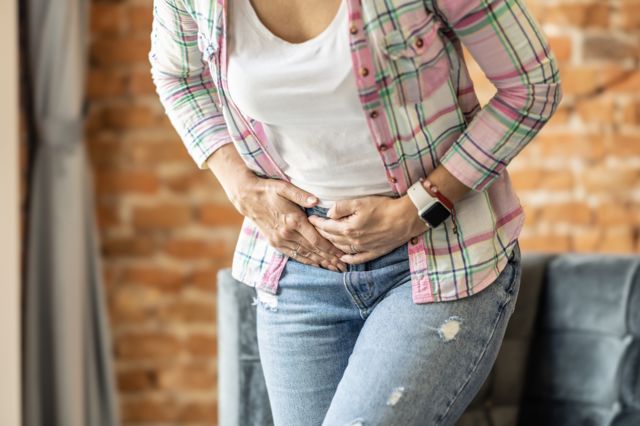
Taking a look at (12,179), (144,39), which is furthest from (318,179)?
(144,39)

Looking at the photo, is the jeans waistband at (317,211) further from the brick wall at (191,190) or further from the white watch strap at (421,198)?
the brick wall at (191,190)

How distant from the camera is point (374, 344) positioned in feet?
3.72

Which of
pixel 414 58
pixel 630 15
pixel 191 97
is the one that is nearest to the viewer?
pixel 414 58

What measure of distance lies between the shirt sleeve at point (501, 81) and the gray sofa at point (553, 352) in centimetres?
73

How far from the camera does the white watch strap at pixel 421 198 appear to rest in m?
1.15

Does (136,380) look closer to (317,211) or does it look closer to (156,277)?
(156,277)

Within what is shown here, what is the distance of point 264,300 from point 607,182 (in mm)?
1468

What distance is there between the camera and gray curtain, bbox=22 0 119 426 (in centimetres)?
246

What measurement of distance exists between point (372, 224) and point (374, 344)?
0.51 feet

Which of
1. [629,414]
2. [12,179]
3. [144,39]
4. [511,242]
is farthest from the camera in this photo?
[144,39]

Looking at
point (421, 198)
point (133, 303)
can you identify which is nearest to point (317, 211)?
point (421, 198)

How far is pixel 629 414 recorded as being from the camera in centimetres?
180

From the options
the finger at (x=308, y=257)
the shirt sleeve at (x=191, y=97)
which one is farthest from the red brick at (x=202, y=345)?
the finger at (x=308, y=257)

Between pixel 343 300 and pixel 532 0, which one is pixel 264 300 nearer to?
pixel 343 300
